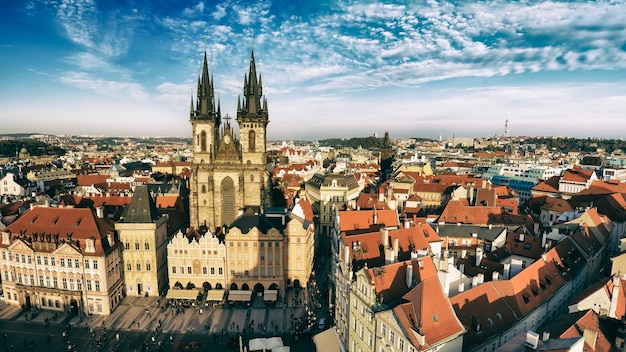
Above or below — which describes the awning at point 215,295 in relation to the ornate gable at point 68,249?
below

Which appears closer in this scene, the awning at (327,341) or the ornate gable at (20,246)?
the awning at (327,341)

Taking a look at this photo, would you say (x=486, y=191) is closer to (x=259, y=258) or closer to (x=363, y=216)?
(x=363, y=216)

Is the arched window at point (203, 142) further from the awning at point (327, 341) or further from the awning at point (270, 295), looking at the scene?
the awning at point (327, 341)

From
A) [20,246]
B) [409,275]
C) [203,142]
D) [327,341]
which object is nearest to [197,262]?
[20,246]

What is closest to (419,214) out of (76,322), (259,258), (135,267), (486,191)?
(486,191)

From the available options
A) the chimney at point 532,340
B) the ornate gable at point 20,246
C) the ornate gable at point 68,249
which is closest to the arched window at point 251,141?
the ornate gable at point 68,249

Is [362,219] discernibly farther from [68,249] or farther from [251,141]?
[68,249]
